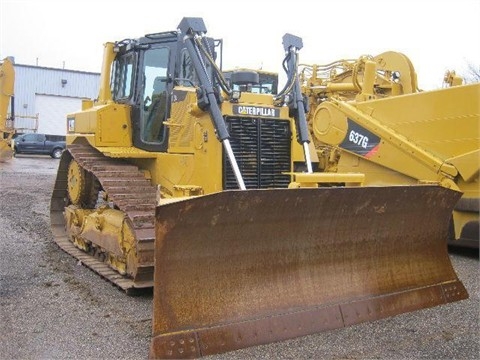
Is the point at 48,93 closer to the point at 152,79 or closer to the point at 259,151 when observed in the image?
the point at 152,79

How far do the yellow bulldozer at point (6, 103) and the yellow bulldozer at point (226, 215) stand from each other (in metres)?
15.3

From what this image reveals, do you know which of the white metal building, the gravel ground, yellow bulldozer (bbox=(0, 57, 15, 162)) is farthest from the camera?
the white metal building

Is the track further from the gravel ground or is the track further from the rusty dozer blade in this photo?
the rusty dozer blade

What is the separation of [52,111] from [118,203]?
124ft

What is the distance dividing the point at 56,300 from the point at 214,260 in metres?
1.76

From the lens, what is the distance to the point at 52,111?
40844 mm

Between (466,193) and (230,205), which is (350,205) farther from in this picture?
(466,193)

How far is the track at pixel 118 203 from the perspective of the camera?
16.9 ft

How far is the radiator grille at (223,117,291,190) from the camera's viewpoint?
230 inches

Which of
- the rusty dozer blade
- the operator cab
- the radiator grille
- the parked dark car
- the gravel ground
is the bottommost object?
the parked dark car

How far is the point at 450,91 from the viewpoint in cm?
757

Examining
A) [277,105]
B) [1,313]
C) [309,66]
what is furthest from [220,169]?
[309,66]

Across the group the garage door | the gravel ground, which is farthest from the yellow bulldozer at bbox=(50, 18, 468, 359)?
the garage door

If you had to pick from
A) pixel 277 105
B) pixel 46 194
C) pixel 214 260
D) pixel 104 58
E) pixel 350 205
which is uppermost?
pixel 104 58
